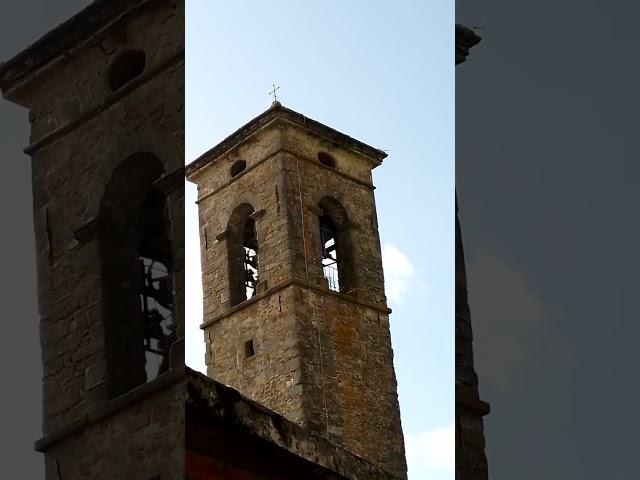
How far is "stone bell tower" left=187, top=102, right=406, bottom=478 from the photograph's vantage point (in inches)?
373

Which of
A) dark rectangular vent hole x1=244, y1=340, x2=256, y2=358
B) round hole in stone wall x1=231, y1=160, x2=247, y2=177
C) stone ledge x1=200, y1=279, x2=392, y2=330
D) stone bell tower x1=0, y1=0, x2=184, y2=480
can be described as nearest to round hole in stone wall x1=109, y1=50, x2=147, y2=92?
stone bell tower x1=0, y1=0, x2=184, y2=480

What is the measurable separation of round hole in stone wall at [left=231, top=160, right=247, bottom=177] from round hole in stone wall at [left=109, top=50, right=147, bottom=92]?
0.79m

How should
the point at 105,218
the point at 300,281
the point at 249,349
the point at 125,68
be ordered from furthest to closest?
the point at 300,281 → the point at 125,68 → the point at 105,218 → the point at 249,349

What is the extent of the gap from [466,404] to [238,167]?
6.64 ft

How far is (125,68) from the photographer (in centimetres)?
1030

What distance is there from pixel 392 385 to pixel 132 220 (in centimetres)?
179

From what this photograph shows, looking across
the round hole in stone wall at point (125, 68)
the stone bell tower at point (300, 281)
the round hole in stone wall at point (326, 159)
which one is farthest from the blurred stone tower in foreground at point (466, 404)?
the round hole in stone wall at point (125, 68)

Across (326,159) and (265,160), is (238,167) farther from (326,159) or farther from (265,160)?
(326,159)

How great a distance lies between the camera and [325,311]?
1043cm

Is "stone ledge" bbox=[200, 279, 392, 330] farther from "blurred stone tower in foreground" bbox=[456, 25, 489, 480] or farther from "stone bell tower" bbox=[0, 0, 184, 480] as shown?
"blurred stone tower in foreground" bbox=[456, 25, 489, 480]

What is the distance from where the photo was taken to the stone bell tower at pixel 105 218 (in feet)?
30.4

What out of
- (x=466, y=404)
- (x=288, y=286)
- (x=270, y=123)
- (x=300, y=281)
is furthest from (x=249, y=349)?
(x=466, y=404)

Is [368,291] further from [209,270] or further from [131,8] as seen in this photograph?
[131,8]

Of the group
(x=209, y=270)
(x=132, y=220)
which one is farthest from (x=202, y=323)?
(x=132, y=220)
